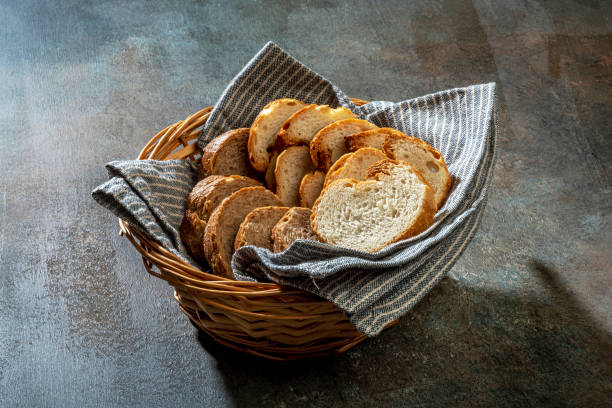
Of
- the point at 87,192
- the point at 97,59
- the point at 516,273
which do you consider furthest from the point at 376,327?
the point at 97,59

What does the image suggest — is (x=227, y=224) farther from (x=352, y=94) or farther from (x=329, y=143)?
(x=352, y=94)

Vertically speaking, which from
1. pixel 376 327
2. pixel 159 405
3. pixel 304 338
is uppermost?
pixel 376 327

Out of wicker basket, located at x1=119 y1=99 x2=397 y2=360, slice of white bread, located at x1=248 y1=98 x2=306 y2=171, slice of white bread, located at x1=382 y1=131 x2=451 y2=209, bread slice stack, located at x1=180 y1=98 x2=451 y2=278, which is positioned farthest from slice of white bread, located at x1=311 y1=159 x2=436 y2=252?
slice of white bread, located at x1=248 y1=98 x2=306 y2=171

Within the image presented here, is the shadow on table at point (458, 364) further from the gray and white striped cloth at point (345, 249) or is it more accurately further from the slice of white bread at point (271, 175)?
the slice of white bread at point (271, 175)

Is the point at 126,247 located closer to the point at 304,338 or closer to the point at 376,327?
the point at 304,338

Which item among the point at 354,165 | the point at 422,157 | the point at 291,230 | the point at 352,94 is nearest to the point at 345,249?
the point at 291,230

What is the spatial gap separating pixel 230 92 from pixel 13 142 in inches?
44.8

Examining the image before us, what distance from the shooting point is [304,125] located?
6.23 feet

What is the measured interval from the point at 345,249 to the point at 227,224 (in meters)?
0.40

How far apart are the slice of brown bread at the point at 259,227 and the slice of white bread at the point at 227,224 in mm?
48

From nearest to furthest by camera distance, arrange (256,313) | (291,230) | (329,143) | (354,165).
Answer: (256,313) → (291,230) → (354,165) → (329,143)

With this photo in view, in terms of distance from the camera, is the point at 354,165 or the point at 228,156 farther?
the point at 228,156

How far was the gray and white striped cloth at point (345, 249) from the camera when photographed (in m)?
1.39

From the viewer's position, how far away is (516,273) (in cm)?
200
